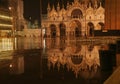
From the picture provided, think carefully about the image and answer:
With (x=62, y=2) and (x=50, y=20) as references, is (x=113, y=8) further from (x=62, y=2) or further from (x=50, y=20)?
(x=62, y=2)

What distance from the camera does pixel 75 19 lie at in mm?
83062

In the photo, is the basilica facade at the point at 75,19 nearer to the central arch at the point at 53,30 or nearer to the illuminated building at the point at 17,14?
the central arch at the point at 53,30

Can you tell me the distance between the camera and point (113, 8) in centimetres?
2686

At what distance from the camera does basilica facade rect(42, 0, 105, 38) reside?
79812 millimetres

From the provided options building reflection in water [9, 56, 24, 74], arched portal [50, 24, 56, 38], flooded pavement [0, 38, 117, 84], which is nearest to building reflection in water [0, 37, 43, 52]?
flooded pavement [0, 38, 117, 84]

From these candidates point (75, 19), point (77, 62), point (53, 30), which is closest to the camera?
point (77, 62)

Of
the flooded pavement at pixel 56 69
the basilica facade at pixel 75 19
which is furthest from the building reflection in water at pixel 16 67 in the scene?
the basilica facade at pixel 75 19

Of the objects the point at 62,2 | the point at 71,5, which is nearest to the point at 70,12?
the point at 71,5

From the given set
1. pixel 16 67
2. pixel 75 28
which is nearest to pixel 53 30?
pixel 75 28

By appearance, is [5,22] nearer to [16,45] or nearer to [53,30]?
[53,30]

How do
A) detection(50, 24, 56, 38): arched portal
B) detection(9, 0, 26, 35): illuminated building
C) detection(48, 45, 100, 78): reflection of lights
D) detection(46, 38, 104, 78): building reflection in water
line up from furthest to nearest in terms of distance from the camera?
detection(9, 0, 26, 35): illuminated building, detection(50, 24, 56, 38): arched portal, detection(48, 45, 100, 78): reflection of lights, detection(46, 38, 104, 78): building reflection in water

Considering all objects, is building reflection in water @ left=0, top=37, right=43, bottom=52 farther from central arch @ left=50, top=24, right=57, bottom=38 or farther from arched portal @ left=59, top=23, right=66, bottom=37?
central arch @ left=50, top=24, right=57, bottom=38

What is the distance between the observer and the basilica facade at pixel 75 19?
79.8 metres

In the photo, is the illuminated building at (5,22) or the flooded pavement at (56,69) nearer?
the flooded pavement at (56,69)
